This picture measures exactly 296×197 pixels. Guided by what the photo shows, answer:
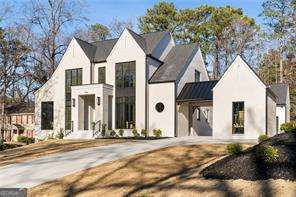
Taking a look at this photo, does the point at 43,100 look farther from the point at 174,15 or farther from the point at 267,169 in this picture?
the point at 267,169

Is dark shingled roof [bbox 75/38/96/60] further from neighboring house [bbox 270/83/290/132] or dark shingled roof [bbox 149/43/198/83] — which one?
neighboring house [bbox 270/83/290/132]

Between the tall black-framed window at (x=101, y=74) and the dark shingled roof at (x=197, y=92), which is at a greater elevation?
the tall black-framed window at (x=101, y=74)

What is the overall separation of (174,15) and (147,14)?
364cm

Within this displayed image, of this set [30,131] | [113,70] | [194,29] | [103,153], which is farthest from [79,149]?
[30,131]

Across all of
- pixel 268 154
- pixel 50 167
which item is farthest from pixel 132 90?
pixel 268 154

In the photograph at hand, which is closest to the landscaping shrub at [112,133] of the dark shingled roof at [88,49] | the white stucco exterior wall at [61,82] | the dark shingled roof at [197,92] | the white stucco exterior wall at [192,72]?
the white stucco exterior wall at [61,82]

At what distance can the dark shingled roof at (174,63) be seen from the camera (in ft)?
109

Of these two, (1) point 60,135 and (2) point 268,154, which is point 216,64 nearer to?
(1) point 60,135

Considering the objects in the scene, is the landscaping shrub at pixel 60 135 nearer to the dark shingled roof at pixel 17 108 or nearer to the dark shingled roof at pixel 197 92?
the dark shingled roof at pixel 197 92

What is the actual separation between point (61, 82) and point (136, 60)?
8.38 m

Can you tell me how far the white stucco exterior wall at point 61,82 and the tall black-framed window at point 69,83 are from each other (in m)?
0.32

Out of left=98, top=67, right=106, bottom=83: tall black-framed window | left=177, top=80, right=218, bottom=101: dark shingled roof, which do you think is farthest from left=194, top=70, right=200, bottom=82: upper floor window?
left=98, top=67, right=106, bottom=83: tall black-framed window

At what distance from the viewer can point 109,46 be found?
1523 inches

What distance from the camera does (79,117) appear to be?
3519 centimetres
